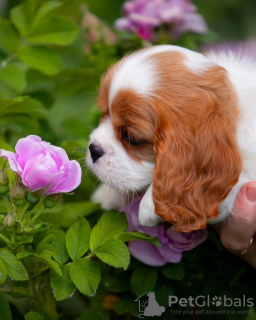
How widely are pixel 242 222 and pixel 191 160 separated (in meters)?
0.24

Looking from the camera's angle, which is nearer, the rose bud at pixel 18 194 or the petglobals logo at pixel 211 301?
the rose bud at pixel 18 194

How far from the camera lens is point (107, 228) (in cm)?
139

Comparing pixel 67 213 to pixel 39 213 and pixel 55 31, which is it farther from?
pixel 55 31

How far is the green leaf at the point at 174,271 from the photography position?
1.53m

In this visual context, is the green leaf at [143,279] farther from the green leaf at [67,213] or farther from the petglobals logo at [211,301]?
the green leaf at [67,213]

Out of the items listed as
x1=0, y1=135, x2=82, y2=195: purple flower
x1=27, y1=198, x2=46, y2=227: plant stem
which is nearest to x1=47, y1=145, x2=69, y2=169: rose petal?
x1=0, y1=135, x2=82, y2=195: purple flower

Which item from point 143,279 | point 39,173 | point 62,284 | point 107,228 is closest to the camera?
point 39,173

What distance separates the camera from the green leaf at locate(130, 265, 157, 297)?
1501mm

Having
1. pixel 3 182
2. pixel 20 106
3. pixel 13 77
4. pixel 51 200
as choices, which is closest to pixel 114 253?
pixel 51 200

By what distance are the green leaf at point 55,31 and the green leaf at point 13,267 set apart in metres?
0.86

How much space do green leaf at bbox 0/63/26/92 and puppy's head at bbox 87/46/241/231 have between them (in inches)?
17.1

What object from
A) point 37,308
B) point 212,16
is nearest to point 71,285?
point 37,308

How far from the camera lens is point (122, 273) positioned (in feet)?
5.22

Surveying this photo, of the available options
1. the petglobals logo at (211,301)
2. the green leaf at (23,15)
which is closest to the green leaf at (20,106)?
the green leaf at (23,15)
